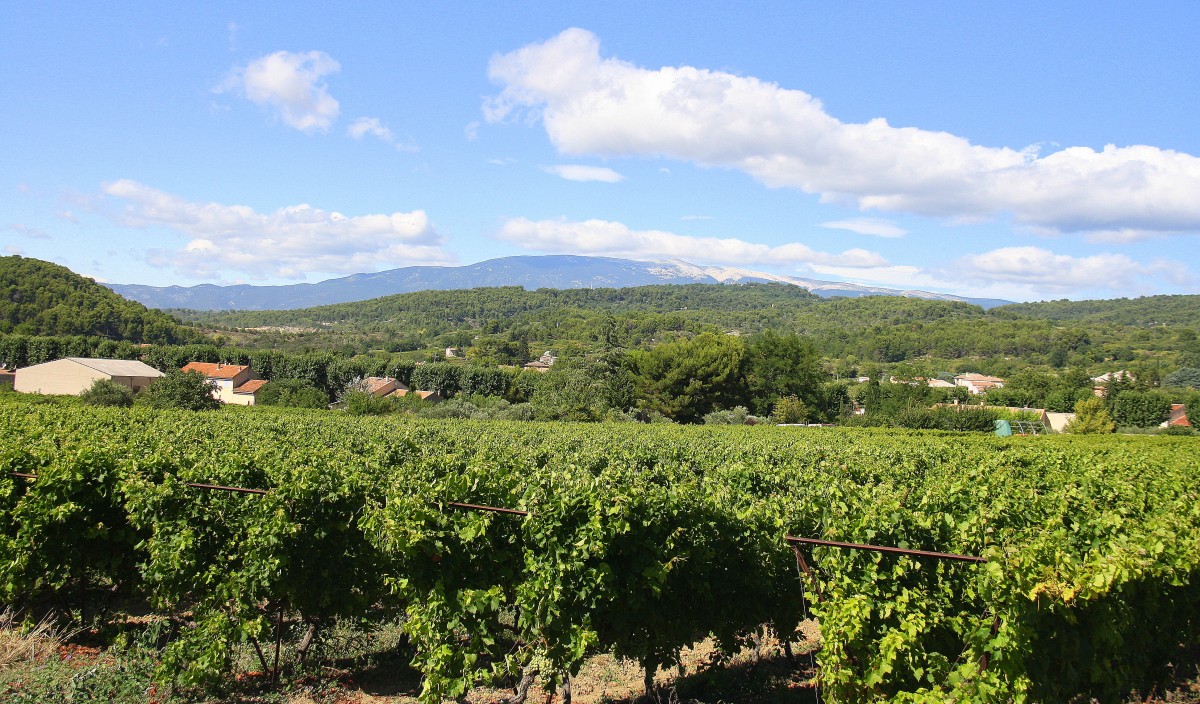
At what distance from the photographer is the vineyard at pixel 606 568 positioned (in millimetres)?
4891

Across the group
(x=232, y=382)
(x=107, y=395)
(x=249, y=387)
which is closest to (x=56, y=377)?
(x=232, y=382)

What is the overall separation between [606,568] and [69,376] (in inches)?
2754

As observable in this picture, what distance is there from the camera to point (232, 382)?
2655 inches

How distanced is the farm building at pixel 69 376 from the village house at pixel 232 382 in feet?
16.0

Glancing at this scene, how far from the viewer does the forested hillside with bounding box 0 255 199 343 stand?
313 ft

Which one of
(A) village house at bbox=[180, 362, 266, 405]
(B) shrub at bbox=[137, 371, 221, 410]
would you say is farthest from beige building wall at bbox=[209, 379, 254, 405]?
(B) shrub at bbox=[137, 371, 221, 410]

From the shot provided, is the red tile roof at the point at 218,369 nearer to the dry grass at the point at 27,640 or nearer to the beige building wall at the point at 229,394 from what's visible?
the beige building wall at the point at 229,394

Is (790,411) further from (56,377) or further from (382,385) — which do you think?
(56,377)

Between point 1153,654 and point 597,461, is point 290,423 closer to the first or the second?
point 597,461

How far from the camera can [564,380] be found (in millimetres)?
58594

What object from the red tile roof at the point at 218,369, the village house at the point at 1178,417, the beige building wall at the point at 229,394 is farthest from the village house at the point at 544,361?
the village house at the point at 1178,417

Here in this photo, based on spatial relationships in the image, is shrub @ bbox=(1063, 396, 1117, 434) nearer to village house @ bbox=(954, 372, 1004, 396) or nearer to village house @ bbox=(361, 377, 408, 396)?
village house @ bbox=(954, 372, 1004, 396)

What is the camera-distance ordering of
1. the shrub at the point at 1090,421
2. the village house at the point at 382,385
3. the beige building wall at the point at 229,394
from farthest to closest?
the village house at the point at 382,385 < the beige building wall at the point at 229,394 < the shrub at the point at 1090,421

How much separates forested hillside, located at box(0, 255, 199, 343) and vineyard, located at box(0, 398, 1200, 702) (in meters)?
105
